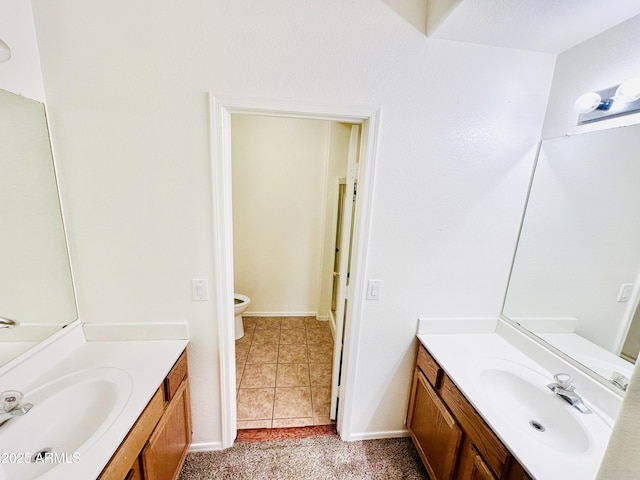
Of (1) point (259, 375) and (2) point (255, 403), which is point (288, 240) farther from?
(2) point (255, 403)

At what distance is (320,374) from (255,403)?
60cm

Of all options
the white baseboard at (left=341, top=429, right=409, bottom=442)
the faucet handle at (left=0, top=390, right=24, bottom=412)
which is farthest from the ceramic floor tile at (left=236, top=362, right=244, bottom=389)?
the faucet handle at (left=0, top=390, right=24, bottom=412)

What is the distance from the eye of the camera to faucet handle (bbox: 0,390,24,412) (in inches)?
34.0

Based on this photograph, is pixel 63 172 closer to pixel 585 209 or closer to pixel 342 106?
pixel 342 106

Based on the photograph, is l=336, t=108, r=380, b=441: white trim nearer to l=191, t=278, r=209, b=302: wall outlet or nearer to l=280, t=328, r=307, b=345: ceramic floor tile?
l=191, t=278, r=209, b=302: wall outlet

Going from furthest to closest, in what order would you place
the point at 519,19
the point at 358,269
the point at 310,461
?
the point at 310,461, the point at 358,269, the point at 519,19

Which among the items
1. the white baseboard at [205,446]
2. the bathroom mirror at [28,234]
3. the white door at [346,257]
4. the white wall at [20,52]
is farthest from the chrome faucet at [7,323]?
the white door at [346,257]

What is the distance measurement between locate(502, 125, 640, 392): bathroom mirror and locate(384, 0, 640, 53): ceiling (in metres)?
0.45

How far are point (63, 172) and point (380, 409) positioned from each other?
7.27ft

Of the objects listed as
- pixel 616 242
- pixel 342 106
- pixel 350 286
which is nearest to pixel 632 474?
pixel 616 242

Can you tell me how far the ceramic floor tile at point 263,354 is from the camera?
8.11 feet

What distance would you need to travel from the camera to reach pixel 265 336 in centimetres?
287

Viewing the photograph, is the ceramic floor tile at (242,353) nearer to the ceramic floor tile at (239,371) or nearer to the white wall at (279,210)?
the ceramic floor tile at (239,371)

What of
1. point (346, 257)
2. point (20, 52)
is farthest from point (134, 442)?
point (20, 52)
